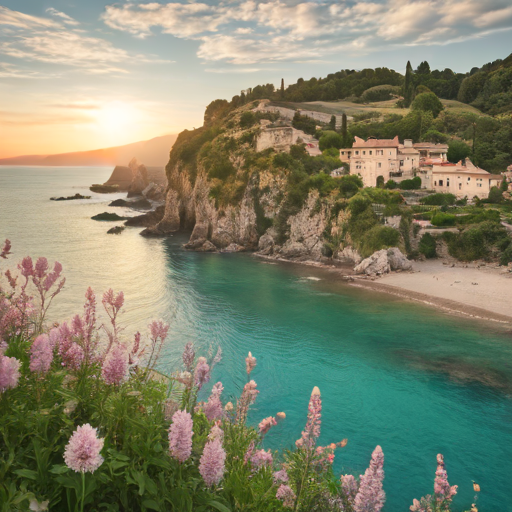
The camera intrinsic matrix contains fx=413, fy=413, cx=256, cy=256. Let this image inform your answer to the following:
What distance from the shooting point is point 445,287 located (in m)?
35.9

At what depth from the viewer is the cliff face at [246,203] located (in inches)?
1981

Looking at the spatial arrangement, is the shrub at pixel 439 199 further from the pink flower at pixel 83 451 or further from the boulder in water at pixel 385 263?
the pink flower at pixel 83 451

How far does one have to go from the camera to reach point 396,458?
50.4 ft

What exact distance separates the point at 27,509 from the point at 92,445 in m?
0.84

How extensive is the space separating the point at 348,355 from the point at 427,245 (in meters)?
24.7

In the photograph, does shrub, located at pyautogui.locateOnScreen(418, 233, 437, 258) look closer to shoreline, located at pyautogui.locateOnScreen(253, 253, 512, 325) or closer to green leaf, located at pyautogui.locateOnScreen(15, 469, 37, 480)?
shoreline, located at pyautogui.locateOnScreen(253, 253, 512, 325)

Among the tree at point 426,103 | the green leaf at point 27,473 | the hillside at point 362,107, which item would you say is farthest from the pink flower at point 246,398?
the tree at point 426,103

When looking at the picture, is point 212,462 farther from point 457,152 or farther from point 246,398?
point 457,152

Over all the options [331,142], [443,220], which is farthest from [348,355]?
[331,142]

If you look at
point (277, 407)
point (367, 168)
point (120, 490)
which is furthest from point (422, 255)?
point (120, 490)

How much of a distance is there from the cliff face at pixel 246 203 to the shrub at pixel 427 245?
8.63 m

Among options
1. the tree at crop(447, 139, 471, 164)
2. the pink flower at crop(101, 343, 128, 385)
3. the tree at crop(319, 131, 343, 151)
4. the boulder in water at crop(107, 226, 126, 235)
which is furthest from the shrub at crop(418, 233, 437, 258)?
the pink flower at crop(101, 343, 128, 385)

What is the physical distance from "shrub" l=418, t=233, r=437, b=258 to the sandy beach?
4.52 feet

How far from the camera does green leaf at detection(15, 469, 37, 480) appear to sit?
11.5 feet
